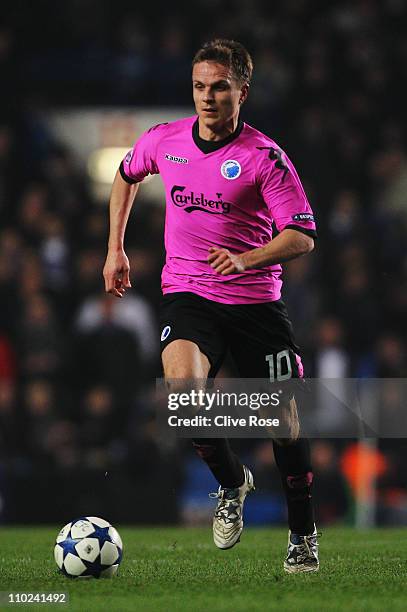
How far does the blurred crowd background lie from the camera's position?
987cm

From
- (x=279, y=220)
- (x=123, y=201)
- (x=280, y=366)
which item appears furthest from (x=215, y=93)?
(x=280, y=366)

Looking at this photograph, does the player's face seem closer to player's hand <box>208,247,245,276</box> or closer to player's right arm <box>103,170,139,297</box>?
player's right arm <box>103,170,139,297</box>

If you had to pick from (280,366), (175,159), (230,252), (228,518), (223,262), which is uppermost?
(175,159)

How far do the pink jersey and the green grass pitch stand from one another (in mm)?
1300

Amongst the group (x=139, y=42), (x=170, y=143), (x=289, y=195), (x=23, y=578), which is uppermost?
(x=139, y=42)

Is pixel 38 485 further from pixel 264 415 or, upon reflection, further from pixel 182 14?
pixel 182 14

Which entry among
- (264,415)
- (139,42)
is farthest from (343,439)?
(139,42)

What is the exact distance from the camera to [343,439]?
995 centimetres

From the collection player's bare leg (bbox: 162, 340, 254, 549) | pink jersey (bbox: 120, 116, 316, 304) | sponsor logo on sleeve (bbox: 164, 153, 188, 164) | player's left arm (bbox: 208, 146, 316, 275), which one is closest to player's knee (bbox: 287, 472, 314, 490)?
player's bare leg (bbox: 162, 340, 254, 549)

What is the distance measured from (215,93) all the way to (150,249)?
6.21m

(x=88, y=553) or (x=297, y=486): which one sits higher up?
(x=297, y=486)

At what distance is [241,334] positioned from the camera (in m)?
5.70

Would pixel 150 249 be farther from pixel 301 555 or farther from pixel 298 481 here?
pixel 301 555

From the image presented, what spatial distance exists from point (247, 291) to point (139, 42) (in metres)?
9.95
